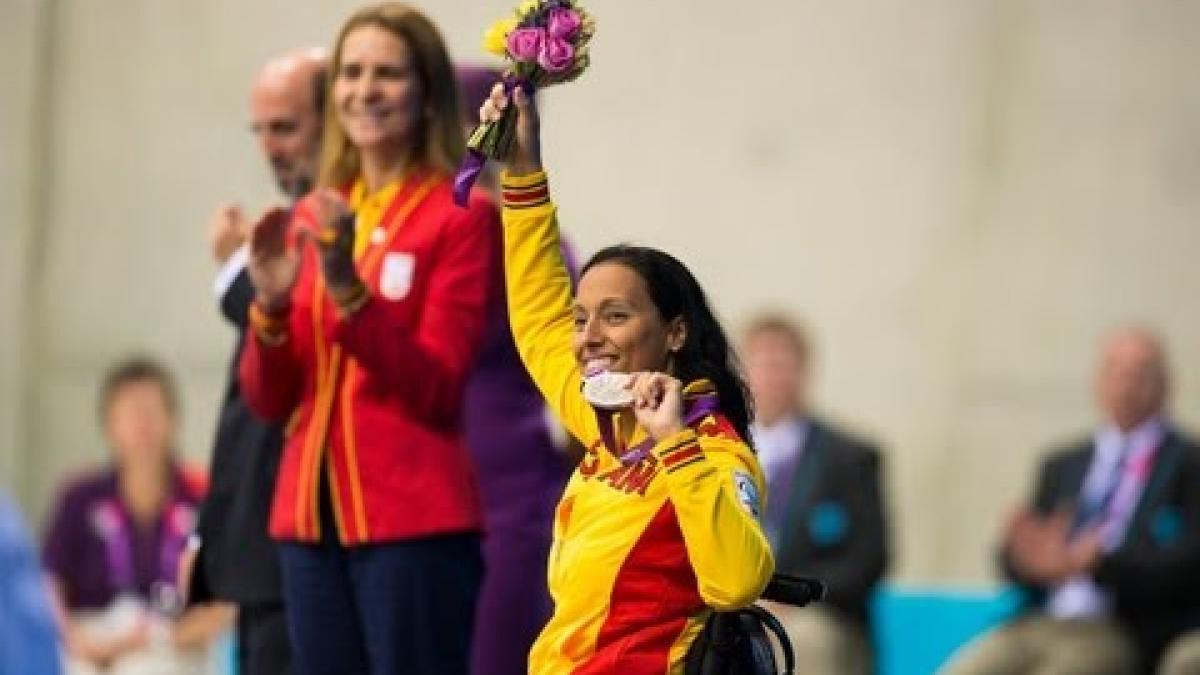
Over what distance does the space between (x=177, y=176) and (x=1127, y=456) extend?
378 centimetres

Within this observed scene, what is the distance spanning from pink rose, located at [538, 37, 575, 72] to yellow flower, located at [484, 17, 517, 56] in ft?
0.26

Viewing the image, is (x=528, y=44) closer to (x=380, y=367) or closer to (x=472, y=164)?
(x=472, y=164)

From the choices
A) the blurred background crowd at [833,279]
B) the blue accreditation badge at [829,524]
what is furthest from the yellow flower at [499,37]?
the blue accreditation badge at [829,524]

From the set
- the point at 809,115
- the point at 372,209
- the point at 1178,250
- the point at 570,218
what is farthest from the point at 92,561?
the point at 372,209

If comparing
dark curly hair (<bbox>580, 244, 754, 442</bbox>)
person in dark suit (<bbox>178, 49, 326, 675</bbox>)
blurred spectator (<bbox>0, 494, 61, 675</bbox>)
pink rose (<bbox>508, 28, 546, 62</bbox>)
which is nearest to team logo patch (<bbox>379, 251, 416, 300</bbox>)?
person in dark suit (<bbox>178, 49, 326, 675</bbox>)

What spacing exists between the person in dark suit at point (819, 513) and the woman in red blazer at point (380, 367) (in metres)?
3.25

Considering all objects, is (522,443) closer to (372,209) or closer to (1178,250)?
(372,209)

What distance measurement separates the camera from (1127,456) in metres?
8.13

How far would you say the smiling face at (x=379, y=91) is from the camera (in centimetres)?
499

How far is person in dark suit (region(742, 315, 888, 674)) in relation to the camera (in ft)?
26.8

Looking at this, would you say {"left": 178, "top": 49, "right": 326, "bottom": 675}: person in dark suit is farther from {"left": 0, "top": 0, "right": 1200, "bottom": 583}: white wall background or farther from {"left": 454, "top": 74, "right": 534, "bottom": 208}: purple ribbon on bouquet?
{"left": 0, "top": 0, "right": 1200, "bottom": 583}: white wall background

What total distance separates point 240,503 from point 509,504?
0.50 meters

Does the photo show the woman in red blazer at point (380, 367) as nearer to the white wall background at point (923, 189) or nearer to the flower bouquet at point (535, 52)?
the flower bouquet at point (535, 52)

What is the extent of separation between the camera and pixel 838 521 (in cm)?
830
